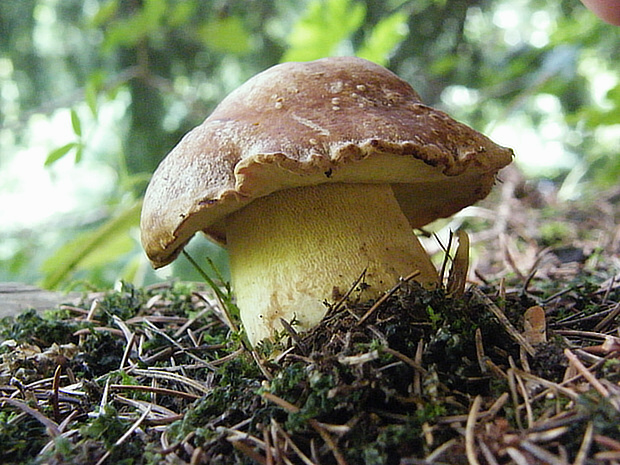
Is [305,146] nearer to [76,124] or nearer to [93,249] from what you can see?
[76,124]

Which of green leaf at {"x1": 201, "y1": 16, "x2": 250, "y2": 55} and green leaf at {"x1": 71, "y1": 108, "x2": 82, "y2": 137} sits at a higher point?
green leaf at {"x1": 201, "y1": 16, "x2": 250, "y2": 55}

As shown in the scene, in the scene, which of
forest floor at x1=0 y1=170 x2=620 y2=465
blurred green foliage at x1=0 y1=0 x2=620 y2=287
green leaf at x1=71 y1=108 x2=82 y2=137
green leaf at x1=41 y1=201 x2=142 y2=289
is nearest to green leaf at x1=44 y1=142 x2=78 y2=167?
green leaf at x1=71 y1=108 x2=82 y2=137

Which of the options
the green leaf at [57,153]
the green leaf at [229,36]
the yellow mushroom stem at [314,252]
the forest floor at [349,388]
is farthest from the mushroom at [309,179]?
the green leaf at [229,36]

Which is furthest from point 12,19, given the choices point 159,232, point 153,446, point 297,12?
point 153,446

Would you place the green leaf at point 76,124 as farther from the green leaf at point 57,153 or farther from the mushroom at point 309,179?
the mushroom at point 309,179

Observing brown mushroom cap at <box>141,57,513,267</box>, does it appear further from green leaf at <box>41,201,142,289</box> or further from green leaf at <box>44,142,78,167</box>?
green leaf at <box>41,201,142,289</box>

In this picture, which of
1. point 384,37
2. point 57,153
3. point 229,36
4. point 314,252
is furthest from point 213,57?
point 314,252
